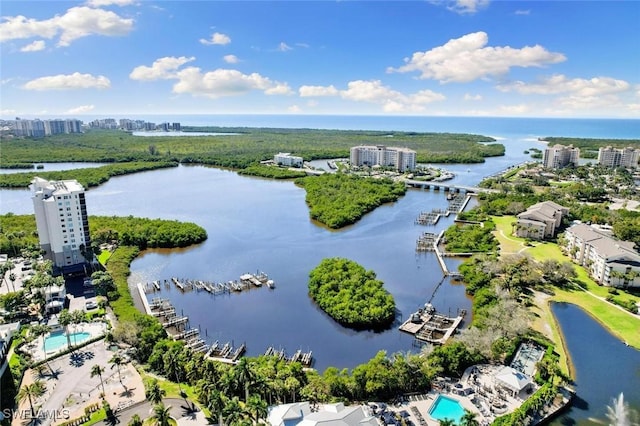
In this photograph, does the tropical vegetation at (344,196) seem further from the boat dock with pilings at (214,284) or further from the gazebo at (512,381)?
the gazebo at (512,381)

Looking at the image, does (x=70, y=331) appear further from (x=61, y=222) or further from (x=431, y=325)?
(x=431, y=325)

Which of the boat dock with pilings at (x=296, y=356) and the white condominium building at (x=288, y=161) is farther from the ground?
the white condominium building at (x=288, y=161)

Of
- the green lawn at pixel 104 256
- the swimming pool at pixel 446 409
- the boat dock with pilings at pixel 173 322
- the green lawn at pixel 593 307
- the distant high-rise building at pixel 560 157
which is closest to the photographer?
the swimming pool at pixel 446 409

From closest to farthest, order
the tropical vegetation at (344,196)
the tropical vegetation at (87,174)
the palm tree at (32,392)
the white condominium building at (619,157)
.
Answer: the palm tree at (32,392)
the tropical vegetation at (344,196)
the tropical vegetation at (87,174)
the white condominium building at (619,157)

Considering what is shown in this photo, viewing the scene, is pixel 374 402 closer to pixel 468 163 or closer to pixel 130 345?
pixel 130 345

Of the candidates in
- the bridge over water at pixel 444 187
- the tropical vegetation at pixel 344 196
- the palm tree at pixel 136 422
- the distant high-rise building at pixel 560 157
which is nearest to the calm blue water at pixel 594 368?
the palm tree at pixel 136 422

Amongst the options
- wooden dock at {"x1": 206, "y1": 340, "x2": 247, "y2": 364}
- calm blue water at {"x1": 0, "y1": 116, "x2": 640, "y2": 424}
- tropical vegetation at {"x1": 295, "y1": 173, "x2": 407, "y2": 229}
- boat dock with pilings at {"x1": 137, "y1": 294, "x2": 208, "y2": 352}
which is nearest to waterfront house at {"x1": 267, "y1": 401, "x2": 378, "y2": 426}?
calm blue water at {"x1": 0, "y1": 116, "x2": 640, "y2": 424}

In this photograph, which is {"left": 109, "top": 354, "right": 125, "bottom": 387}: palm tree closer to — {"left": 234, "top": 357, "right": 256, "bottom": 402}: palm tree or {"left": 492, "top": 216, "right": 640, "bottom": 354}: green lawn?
{"left": 234, "top": 357, "right": 256, "bottom": 402}: palm tree
